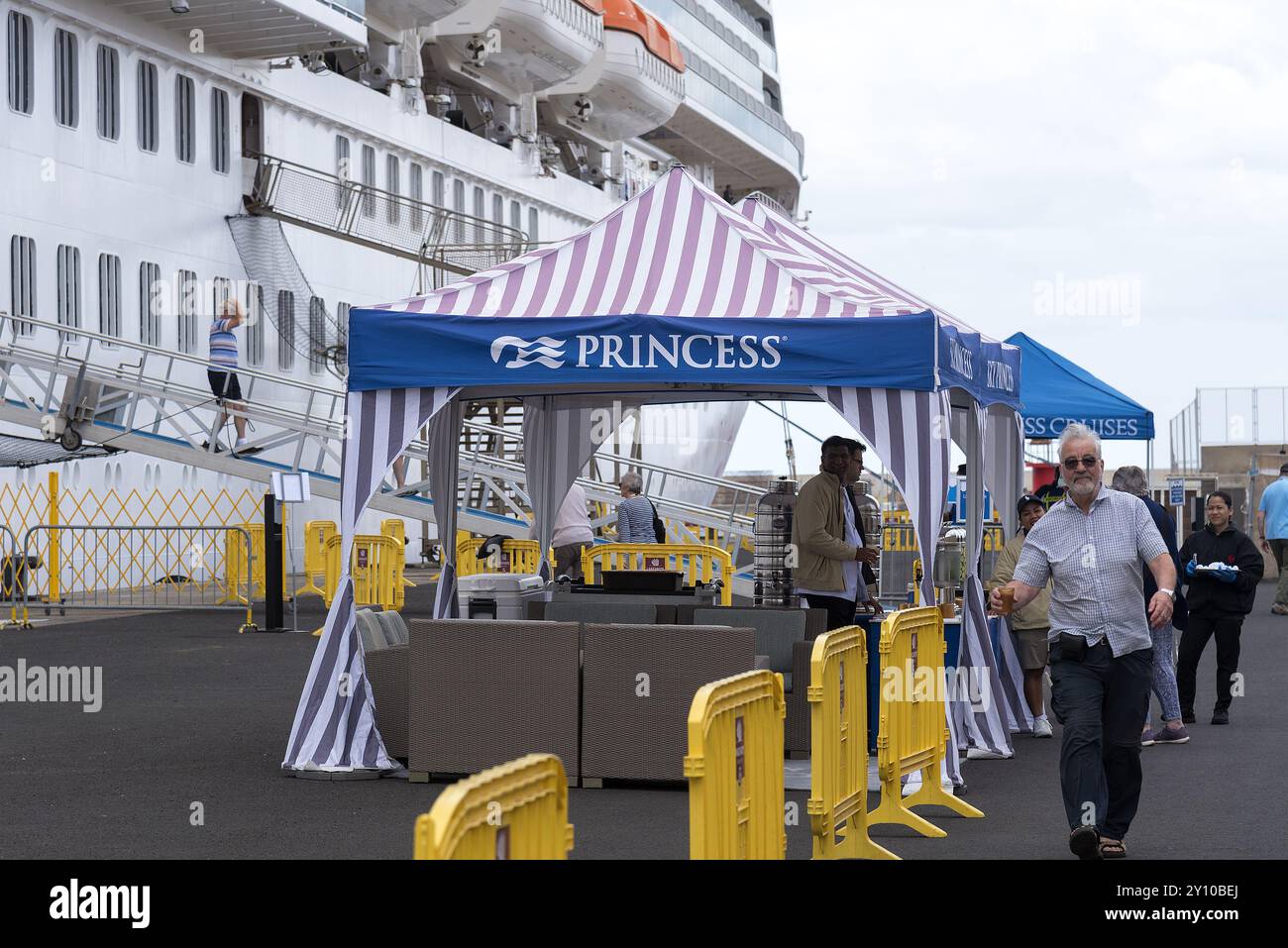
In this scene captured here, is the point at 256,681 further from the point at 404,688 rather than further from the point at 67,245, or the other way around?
the point at 67,245

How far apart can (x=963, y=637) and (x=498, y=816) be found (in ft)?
25.3

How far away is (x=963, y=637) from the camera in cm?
1127

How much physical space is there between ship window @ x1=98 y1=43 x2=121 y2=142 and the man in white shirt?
11.9 m

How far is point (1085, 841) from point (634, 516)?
13.6 meters

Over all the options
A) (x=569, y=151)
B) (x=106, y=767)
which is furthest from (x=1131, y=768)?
(x=569, y=151)

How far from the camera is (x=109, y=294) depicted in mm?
27109

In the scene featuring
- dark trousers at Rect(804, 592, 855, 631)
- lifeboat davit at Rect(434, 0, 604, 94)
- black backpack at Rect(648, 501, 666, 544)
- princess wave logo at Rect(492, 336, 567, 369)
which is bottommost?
dark trousers at Rect(804, 592, 855, 631)

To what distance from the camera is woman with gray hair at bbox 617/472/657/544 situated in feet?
68.4

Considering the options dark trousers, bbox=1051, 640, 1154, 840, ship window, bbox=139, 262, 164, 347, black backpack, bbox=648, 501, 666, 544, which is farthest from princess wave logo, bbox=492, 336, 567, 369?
ship window, bbox=139, 262, 164, 347

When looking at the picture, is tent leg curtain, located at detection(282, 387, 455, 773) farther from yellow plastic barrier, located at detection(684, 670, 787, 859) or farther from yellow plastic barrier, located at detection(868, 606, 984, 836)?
yellow plastic barrier, located at detection(684, 670, 787, 859)

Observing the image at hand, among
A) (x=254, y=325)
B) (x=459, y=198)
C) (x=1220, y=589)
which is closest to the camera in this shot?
(x=1220, y=589)

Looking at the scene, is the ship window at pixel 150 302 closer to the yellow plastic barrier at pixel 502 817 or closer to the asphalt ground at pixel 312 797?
the asphalt ground at pixel 312 797

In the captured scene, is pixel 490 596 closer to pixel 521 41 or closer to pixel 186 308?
pixel 186 308

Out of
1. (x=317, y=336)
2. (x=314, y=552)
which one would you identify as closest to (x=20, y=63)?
(x=314, y=552)
